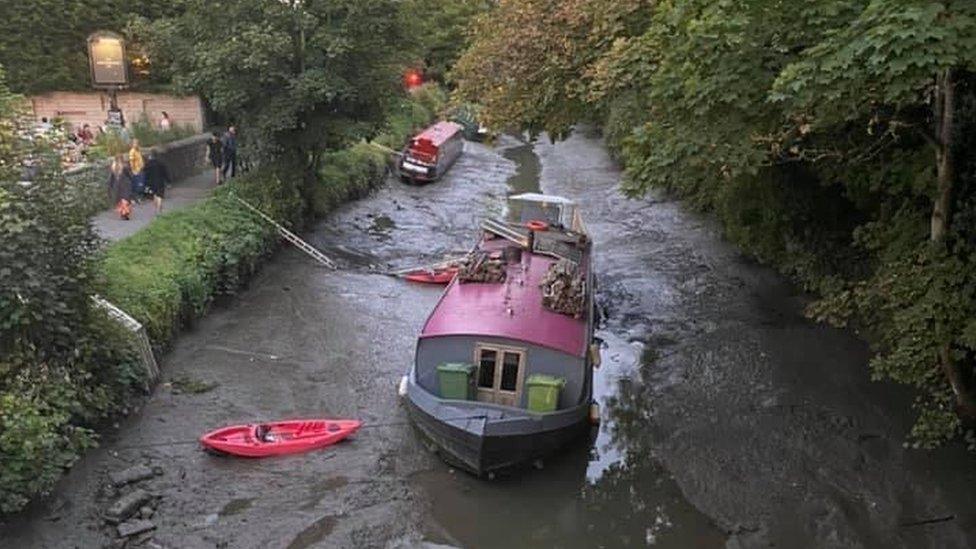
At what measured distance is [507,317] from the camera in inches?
566

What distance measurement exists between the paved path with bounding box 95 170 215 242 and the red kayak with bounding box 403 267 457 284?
6.60m

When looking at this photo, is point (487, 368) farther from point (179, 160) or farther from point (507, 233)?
point (179, 160)

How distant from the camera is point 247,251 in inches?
857

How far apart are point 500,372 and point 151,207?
13.5 m

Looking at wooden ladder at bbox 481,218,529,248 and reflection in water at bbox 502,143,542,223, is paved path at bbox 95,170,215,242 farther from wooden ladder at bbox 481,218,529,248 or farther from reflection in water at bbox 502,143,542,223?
reflection in water at bbox 502,143,542,223

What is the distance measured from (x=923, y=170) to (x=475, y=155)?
35061 millimetres

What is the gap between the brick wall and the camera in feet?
102

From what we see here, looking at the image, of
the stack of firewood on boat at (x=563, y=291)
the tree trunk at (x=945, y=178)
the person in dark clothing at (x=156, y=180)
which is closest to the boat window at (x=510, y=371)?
the stack of firewood on boat at (x=563, y=291)

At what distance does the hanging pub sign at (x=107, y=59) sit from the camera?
23.5 metres

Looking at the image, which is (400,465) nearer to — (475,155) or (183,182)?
(183,182)

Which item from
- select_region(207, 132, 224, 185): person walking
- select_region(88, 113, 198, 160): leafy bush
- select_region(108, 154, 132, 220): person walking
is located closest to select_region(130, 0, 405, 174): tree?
select_region(88, 113, 198, 160): leafy bush

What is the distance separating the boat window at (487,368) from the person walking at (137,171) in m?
13.2

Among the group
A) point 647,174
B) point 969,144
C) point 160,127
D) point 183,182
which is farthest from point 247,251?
point 969,144

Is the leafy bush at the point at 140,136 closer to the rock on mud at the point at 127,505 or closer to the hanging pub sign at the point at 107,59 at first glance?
the hanging pub sign at the point at 107,59
